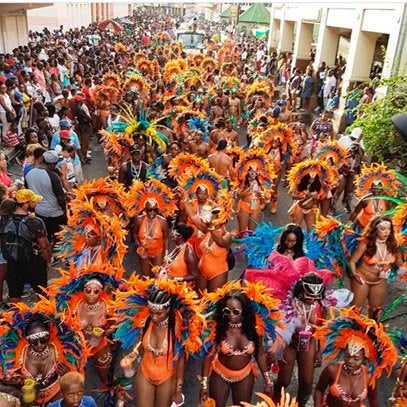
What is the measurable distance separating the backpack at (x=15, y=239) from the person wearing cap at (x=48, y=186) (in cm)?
124

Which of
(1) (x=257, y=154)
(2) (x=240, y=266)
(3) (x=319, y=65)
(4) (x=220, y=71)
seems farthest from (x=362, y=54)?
(2) (x=240, y=266)

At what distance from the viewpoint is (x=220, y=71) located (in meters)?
18.3

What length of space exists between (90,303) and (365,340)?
239 centimetres

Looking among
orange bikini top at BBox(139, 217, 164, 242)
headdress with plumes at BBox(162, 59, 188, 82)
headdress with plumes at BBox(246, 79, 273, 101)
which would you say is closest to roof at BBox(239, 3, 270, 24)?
headdress with plumes at BBox(162, 59, 188, 82)

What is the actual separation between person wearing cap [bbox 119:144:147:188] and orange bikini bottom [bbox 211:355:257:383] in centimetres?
429

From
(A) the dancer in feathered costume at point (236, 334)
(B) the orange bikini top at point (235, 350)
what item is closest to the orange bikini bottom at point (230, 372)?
(A) the dancer in feathered costume at point (236, 334)

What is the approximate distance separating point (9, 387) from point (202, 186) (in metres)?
3.63

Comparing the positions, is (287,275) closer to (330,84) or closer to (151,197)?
(151,197)

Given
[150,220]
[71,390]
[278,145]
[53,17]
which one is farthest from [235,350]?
[53,17]

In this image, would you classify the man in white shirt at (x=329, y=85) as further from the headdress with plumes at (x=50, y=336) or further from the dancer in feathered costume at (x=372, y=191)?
the headdress with plumes at (x=50, y=336)

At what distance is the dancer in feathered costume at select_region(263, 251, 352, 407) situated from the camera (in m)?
4.27

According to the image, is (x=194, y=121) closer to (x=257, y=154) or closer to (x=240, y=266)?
(x=257, y=154)

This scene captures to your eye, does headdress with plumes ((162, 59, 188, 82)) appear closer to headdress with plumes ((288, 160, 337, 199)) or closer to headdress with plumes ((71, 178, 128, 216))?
headdress with plumes ((288, 160, 337, 199))

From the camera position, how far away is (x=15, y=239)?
5453 mm
